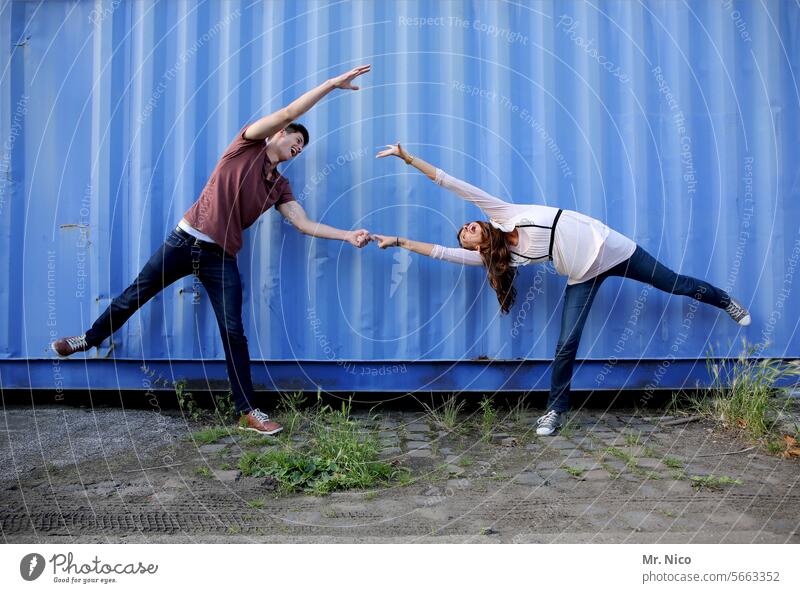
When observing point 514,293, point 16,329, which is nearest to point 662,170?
point 514,293

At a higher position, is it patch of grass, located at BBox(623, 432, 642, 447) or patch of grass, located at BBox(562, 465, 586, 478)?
patch of grass, located at BBox(562, 465, 586, 478)

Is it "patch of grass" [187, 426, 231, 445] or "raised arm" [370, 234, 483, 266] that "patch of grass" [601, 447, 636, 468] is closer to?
"raised arm" [370, 234, 483, 266]

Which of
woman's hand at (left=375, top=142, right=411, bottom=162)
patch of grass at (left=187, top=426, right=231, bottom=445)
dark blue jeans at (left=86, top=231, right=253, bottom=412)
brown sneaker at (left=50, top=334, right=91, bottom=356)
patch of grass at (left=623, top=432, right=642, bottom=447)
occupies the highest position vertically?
woman's hand at (left=375, top=142, right=411, bottom=162)

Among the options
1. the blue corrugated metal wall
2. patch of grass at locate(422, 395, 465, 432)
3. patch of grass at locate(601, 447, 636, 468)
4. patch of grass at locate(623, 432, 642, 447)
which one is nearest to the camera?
patch of grass at locate(601, 447, 636, 468)

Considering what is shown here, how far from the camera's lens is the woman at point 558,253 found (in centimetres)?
429

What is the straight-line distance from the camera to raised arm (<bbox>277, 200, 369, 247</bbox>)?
4.67 m

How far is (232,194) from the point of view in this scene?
4.36m

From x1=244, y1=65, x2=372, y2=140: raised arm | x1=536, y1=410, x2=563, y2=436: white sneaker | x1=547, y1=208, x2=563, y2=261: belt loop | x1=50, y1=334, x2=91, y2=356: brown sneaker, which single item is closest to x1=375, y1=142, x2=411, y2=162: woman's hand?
x1=244, y1=65, x2=372, y2=140: raised arm

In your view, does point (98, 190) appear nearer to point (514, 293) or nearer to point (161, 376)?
point (161, 376)

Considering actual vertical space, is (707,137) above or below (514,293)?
above

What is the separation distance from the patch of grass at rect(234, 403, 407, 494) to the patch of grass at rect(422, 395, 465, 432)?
30.6 inches

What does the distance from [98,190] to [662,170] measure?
172 inches

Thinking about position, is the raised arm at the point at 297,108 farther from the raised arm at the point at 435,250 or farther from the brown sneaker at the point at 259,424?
the brown sneaker at the point at 259,424

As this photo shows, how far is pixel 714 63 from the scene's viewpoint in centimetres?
488
